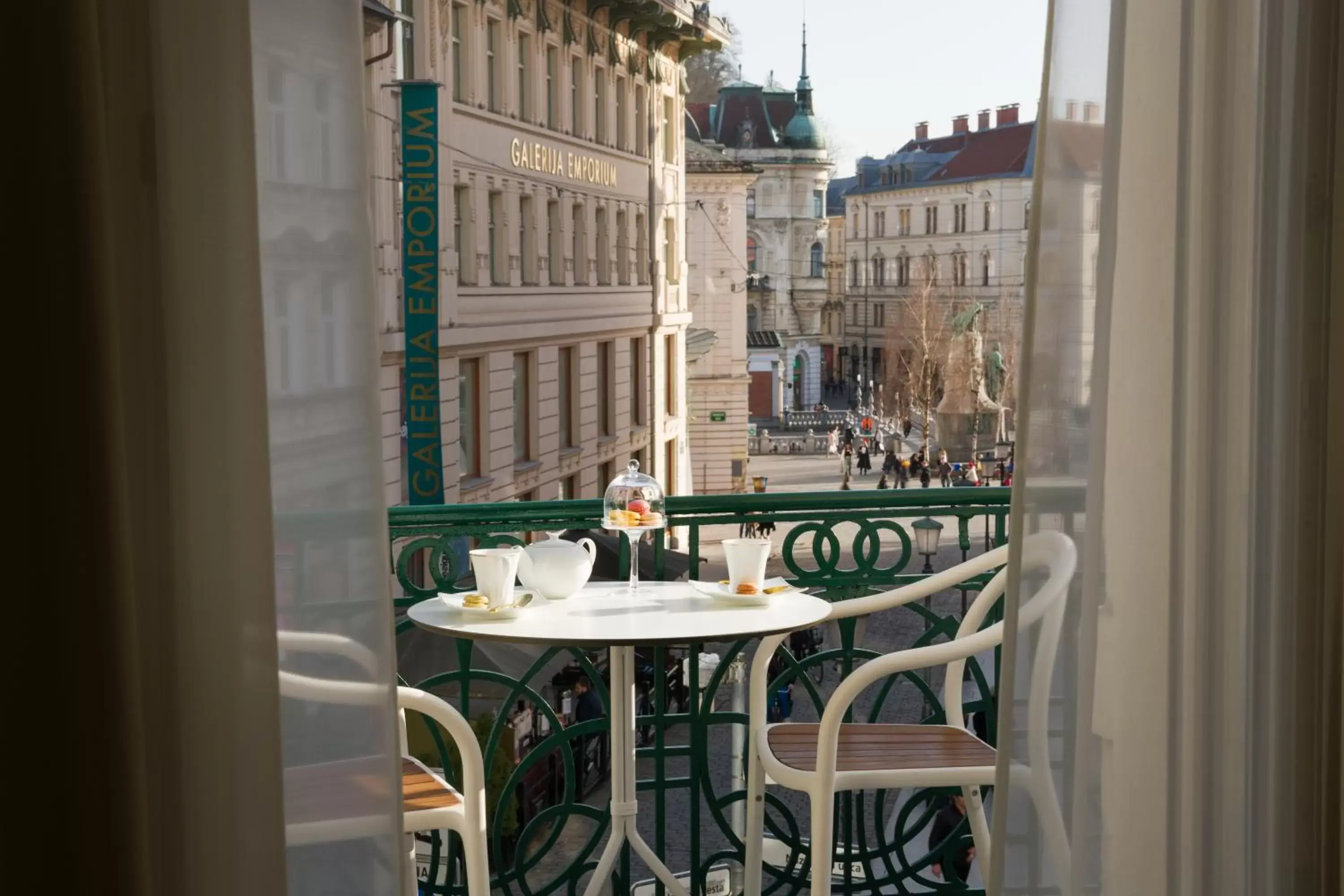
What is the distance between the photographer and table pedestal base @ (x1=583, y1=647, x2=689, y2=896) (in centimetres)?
304

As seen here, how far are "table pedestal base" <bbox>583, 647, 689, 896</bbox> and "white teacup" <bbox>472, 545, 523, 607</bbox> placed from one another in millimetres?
298

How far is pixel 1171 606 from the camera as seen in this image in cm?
159

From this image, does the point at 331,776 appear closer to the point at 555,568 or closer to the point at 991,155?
the point at 555,568

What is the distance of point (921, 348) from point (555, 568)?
179 ft

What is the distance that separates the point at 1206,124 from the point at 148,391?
39.5 inches

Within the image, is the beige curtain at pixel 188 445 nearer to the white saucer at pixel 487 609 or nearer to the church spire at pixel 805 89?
the white saucer at pixel 487 609

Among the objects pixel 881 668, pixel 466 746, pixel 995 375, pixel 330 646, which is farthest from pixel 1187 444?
pixel 995 375

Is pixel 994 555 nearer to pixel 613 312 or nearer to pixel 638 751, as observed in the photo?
pixel 638 751

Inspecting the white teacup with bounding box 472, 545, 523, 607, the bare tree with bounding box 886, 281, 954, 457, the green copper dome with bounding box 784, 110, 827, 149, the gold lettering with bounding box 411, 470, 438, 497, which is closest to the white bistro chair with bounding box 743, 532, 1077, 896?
the white teacup with bounding box 472, 545, 523, 607

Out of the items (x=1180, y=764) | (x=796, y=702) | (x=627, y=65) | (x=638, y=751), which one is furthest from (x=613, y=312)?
(x=1180, y=764)

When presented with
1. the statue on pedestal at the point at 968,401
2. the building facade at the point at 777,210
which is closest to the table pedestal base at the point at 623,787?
the statue on pedestal at the point at 968,401

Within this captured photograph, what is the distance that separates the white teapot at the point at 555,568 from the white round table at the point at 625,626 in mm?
26

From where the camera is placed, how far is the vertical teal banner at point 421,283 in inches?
623

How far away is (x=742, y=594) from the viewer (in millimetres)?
2920
